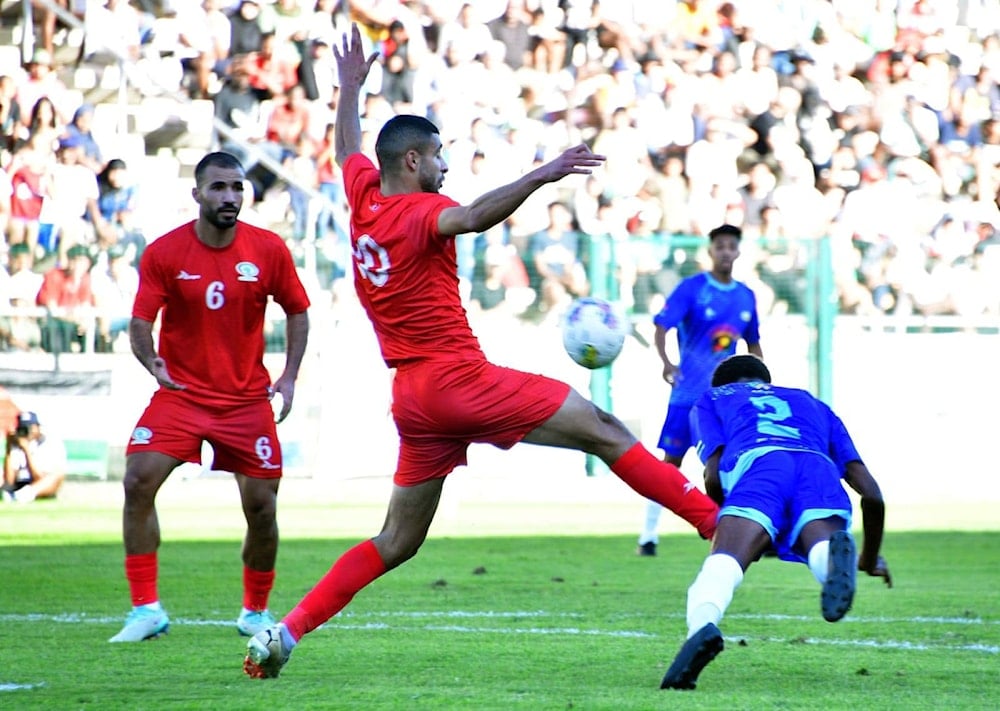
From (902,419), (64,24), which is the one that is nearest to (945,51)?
(902,419)

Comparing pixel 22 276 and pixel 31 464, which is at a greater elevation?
pixel 22 276

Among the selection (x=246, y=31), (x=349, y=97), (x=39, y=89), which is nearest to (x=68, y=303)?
(x=39, y=89)

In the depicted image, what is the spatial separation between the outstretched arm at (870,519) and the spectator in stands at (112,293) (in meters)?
12.4

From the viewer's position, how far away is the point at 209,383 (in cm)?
802

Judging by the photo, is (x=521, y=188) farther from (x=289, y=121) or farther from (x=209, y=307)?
(x=289, y=121)

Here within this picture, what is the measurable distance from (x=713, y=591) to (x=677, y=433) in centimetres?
635

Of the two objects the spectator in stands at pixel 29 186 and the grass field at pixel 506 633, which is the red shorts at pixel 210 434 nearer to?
the grass field at pixel 506 633

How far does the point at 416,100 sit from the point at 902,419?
749cm

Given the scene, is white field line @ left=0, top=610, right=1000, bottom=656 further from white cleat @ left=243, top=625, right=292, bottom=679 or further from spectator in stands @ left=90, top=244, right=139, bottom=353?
spectator in stands @ left=90, top=244, right=139, bottom=353

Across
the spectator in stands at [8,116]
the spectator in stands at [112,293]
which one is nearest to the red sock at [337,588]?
the spectator in stands at [112,293]

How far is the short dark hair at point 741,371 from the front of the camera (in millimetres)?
7160

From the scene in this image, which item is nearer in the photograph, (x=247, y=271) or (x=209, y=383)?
(x=209, y=383)

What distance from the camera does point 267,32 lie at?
21.8 m

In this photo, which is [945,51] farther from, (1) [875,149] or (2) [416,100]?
(2) [416,100]
